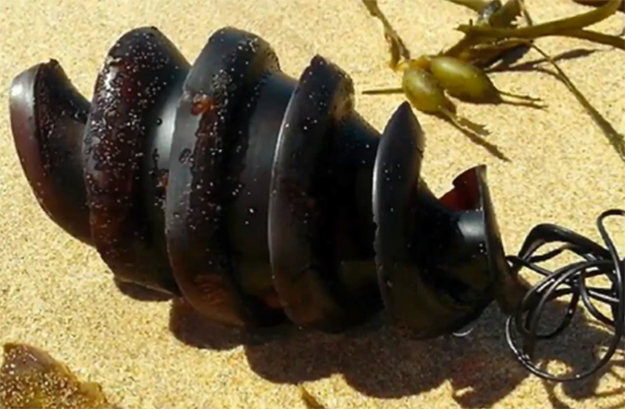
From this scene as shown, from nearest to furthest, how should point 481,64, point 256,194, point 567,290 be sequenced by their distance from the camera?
point 256,194, point 567,290, point 481,64

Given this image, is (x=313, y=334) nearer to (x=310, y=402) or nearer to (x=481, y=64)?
(x=310, y=402)

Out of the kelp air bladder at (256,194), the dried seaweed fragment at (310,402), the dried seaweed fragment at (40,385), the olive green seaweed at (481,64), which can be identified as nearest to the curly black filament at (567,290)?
the kelp air bladder at (256,194)

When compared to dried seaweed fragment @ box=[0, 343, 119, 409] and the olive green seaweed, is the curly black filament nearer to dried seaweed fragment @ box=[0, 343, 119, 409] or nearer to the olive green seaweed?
the olive green seaweed

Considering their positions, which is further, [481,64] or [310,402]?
[481,64]

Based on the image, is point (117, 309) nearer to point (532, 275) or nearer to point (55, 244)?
point (55, 244)

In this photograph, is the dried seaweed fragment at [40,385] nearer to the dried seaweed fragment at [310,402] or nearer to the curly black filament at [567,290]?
the dried seaweed fragment at [310,402]

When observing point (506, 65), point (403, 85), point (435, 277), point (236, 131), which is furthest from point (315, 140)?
point (506, 65)

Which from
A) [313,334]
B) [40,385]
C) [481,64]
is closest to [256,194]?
[313,334]

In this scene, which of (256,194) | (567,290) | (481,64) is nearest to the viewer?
(256,194)

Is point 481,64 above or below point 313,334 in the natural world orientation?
above
